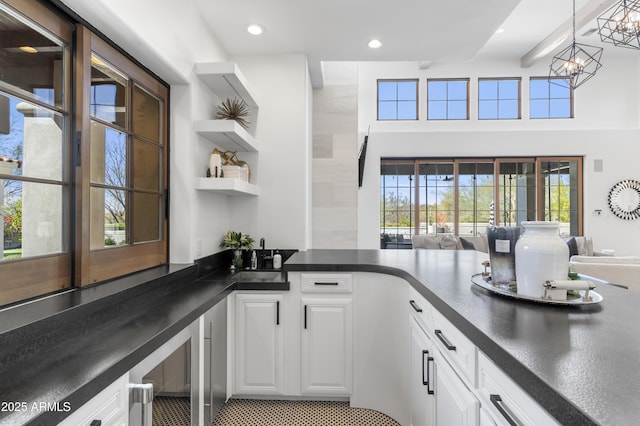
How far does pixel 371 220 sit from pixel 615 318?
5.29 m

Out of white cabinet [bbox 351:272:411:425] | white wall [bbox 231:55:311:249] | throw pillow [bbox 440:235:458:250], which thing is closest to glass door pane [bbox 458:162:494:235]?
throw pillow [bbox 440:235:458:250]

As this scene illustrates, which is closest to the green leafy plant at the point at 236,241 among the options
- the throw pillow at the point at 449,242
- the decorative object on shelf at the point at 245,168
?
the decorative object on shelf at the point at 245,168

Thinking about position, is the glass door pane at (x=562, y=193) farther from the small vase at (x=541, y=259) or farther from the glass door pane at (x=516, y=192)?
the small vase at (x=541, y=259)

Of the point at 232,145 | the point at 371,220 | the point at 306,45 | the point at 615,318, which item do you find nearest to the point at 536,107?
the point at 371,220

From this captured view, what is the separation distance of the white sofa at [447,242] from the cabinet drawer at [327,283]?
159 inches

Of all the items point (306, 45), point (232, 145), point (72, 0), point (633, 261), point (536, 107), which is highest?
point (536, 107)

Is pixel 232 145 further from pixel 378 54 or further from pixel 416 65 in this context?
pixel 416 65

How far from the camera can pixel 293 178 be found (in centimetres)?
280

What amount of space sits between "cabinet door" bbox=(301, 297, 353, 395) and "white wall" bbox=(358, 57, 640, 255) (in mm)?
4204

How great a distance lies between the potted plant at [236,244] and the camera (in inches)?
102

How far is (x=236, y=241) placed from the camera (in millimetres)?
2607

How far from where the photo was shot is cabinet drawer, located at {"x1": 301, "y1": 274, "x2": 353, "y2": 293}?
212cm

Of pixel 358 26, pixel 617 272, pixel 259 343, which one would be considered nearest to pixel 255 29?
pixel 358 26

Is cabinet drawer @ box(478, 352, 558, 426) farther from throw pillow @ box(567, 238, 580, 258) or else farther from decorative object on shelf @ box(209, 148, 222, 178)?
throw pillow @ box(567, 238, 580, 258)
